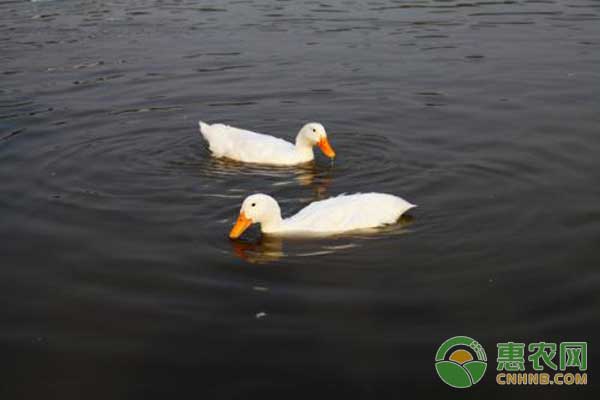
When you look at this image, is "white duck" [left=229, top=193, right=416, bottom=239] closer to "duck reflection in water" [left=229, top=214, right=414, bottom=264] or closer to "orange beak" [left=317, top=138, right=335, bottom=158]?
"duck reflection in water" [left=229, top=214, right=414, bottom=264]

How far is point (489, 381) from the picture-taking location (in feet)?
20.7


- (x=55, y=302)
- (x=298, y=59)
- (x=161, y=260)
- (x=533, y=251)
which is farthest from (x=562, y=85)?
(x=55, y=302)

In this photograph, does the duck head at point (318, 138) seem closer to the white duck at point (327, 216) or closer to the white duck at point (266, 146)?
the white duck at point (266, 146)

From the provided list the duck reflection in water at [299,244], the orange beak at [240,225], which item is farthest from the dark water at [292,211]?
the orange beak at [240,225]

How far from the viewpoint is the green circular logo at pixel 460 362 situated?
631cm

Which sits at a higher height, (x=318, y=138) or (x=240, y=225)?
(x=318, y=138)

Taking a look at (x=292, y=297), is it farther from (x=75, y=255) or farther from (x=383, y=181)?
(x=383, y=181)

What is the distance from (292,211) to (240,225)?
1.17 m

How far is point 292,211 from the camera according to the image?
1003 cm

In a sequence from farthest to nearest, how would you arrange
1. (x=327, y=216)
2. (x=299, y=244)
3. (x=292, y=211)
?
(x=292, y=211) < (x=327, y=216) < (x=299, y=244)

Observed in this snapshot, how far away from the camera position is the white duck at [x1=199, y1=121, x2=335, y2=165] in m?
11.7

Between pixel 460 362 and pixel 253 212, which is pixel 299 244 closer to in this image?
pixel 253 212

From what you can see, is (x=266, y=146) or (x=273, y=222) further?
(x=266, y=146)

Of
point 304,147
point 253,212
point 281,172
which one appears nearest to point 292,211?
point 253,212
